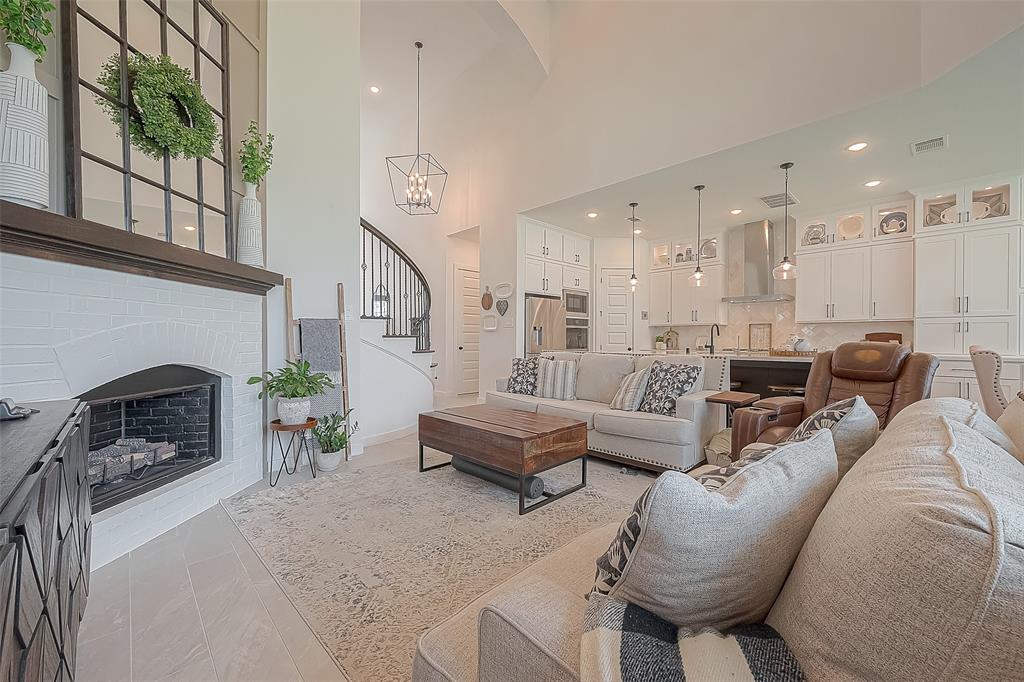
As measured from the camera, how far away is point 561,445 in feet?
9.20

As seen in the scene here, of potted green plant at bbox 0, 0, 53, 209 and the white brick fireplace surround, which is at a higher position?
potted green plant at bbox 0, 0, 53, 209

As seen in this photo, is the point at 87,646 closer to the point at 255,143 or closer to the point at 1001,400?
the point at 255,143

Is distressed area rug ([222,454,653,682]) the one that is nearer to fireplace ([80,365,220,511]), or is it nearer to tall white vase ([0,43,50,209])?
fireplace ([80,365,220,511])

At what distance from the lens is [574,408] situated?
3.84 m

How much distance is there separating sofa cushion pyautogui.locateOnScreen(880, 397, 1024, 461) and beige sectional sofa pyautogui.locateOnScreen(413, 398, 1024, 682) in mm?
200

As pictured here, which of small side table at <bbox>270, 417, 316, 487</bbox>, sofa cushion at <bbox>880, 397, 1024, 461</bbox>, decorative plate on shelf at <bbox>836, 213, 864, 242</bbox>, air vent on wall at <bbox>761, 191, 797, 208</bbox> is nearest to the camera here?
sofa cushion at <bbox>880, 397, 1024, 461</bbox>

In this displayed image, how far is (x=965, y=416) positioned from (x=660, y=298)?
20.9 feet

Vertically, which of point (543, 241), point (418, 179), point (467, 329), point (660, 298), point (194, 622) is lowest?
point (194, 622)

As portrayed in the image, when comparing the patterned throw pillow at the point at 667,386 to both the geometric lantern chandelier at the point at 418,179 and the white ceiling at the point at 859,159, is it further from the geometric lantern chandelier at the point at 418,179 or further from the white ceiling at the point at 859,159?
the geometric lantern chandelier at the point at 418,179

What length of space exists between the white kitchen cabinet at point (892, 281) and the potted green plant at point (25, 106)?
7168mm

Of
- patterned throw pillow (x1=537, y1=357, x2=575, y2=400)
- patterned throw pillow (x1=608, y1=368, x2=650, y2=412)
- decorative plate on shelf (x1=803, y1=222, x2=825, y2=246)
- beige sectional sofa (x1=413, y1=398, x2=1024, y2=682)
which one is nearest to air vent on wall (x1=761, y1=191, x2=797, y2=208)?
decorative plate on shelf (x1=803, y1=222, x2=825, y2=246)

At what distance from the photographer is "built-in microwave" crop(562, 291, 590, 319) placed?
6.81m

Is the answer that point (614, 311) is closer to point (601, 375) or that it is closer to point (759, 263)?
point (759, 263)

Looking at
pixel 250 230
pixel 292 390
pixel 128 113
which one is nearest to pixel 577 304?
pixel 292 390
